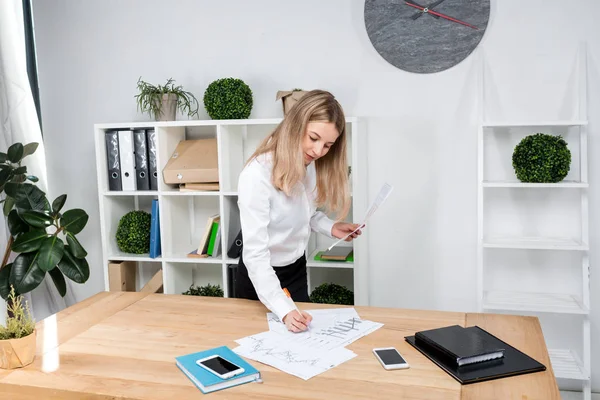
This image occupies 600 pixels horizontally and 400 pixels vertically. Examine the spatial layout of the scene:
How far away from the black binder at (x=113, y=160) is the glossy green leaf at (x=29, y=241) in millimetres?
533

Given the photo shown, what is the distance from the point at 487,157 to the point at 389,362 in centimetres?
173

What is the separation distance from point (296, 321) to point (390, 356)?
0.99 ft

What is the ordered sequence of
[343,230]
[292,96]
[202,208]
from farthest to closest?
[202,208] < [292,96] < [343,230]

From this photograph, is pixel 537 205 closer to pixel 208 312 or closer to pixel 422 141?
pixel 422 141

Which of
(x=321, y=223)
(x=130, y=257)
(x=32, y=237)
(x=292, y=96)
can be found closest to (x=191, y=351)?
(x=321, y=223)

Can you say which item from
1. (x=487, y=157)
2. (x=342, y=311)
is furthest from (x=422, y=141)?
(x=342, y=311)

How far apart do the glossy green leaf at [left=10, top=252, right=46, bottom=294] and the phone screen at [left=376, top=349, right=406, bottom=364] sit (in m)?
1.75

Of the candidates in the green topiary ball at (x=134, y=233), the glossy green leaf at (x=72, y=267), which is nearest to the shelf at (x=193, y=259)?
the green topiary ball at (x=134, y=233)

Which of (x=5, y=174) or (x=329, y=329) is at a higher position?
(x=5, y=174)

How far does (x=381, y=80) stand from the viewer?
283 cm

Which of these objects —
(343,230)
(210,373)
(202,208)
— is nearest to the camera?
(210,373)

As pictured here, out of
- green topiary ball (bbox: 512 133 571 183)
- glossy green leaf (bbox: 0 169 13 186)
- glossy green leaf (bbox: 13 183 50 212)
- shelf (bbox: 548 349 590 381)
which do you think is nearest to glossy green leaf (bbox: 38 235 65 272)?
glossy green leaf (bbox: 13 183 50 212)

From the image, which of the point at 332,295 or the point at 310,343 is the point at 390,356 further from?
the point at 332,295

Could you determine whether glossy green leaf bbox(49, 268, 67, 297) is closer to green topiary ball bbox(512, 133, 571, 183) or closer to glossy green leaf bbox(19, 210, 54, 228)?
glossy green leaf bbox(19, 210, 54, 228)
